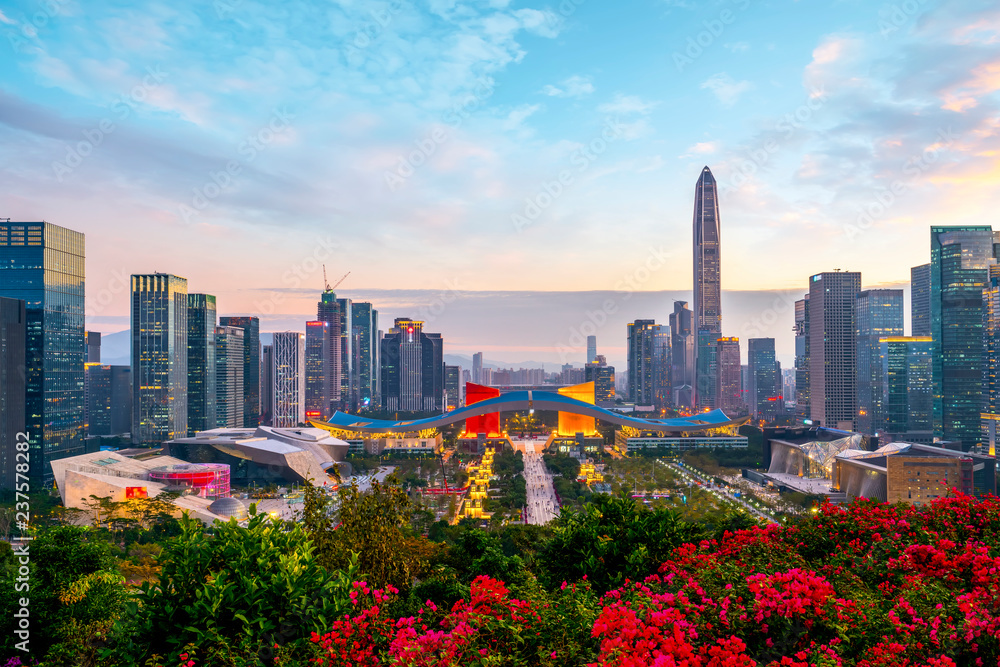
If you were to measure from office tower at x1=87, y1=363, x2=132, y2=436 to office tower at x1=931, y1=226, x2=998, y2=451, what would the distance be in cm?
10285

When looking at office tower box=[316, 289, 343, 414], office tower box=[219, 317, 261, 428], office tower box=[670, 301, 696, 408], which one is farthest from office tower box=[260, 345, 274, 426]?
office tower box=[670, 301, 696, 408]

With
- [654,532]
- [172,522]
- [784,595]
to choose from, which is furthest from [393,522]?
[172,522]

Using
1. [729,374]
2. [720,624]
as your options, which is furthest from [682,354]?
[720,624]

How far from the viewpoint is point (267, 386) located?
9438 centimetres

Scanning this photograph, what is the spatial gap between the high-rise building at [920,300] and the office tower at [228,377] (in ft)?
353

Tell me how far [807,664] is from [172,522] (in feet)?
91.3

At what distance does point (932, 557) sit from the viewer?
562 cm

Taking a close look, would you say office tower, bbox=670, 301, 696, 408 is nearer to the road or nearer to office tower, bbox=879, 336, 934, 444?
office tower, bbox=879, 336, 934, 444

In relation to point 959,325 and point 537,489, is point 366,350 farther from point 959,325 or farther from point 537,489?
point 959,325

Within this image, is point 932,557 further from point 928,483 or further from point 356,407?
point 356,407

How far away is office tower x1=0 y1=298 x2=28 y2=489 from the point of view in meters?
39.4

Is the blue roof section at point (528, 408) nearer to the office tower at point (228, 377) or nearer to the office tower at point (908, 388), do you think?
the office tower at point (228, 377)

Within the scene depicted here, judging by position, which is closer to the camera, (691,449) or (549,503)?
(549,503)

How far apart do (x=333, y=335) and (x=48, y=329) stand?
56.9m
